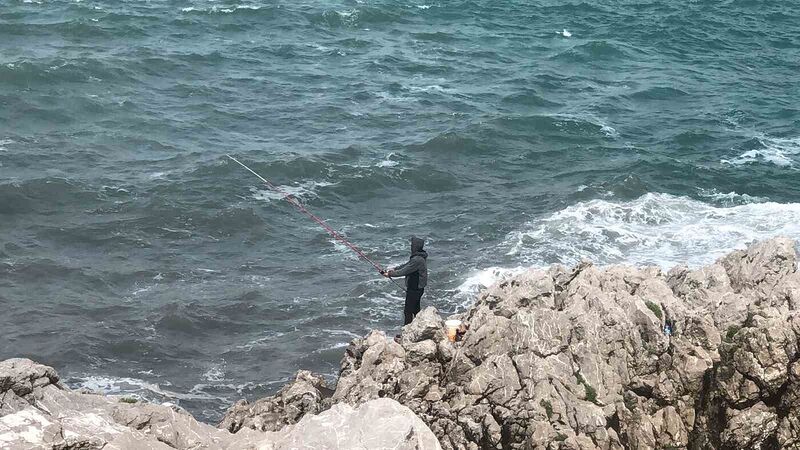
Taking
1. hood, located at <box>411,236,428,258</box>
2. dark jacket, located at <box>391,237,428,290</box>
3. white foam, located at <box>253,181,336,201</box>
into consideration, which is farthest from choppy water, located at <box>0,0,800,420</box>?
hood, located at <box>411,236,428,258</box>

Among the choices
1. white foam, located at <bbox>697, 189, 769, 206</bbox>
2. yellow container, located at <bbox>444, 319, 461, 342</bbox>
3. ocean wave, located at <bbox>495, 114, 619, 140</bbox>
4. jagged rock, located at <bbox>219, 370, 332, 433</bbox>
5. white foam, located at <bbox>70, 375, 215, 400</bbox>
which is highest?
yellow container, located at <bbox>444, 319, 461, 342</bbox>

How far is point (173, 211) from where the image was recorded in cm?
2877

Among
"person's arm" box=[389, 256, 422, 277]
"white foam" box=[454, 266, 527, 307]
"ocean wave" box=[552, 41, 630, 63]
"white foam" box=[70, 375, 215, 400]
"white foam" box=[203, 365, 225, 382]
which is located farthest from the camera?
"ocean wave" box=[552, 41, 630, 63]

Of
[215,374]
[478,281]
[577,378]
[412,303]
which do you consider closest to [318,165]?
[478,281]

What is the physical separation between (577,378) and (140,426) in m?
6.54

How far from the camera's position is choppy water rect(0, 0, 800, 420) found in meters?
23.2

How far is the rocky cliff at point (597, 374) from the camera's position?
14211mm

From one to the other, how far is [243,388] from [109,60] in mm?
25230

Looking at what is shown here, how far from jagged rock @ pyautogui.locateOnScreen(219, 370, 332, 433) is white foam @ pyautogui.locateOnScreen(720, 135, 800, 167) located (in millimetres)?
23916

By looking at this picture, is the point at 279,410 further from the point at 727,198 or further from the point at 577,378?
the point at 727,198

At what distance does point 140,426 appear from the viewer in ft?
42.1

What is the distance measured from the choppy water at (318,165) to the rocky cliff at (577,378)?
597 cm

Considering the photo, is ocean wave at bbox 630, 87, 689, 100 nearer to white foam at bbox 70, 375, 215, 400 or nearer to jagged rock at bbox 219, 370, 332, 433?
white foam at bbox 70, 375, 215, 400

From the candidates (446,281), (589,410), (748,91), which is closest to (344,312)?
(446,281)
